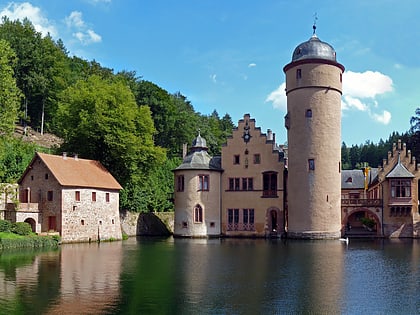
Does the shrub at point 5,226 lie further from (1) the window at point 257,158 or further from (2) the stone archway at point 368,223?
(2) the stone archway at point 368,223

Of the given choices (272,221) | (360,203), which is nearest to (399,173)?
(360,203)

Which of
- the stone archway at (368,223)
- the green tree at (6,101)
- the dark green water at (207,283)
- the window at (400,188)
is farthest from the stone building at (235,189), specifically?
the dark green water at (207,283)

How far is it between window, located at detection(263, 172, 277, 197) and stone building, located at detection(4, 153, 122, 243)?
14.4m

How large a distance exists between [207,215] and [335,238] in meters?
11.8

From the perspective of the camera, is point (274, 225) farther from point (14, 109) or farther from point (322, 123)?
point (14, 109)

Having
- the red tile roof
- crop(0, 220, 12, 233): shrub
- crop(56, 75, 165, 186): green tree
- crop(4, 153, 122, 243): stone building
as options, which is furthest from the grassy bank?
crop(56, 75, 165, 186): green tree

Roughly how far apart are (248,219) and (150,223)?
34.2 ft

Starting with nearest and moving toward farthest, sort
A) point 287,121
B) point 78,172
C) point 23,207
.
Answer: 1. point 23,207
2. point 78,172
3. point 287,121

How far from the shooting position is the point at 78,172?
4038 cm

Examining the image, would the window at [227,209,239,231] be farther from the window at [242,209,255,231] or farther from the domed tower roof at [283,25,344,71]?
the domed tower roof at [283,25,344,71]

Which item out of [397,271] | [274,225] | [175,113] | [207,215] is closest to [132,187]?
[207,215]

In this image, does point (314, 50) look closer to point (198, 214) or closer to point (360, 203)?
point (360, 203)

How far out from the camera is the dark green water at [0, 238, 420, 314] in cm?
1506

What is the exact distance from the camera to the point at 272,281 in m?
19.5
